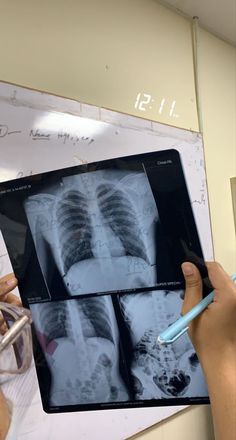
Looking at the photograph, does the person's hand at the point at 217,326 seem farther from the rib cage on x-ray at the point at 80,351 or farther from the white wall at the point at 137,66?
the white wall at the point at 137,66

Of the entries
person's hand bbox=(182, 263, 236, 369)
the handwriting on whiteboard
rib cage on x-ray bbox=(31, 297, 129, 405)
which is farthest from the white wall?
person's hand bbox=(182, 263, 236, 369)

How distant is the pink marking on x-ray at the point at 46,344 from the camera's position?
695 millimetres

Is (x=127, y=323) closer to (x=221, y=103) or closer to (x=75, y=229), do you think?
(x=75, y=229)

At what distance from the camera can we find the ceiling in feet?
5.32

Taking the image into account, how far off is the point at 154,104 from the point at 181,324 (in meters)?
1.14

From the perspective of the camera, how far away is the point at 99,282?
0.68 meters

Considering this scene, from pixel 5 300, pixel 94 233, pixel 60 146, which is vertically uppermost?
pixel 60 146

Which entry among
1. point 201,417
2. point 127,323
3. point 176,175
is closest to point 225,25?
point 176,175

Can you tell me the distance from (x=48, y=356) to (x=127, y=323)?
160 millimetres

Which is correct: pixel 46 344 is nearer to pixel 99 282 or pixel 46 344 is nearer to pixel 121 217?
pixel 99 282

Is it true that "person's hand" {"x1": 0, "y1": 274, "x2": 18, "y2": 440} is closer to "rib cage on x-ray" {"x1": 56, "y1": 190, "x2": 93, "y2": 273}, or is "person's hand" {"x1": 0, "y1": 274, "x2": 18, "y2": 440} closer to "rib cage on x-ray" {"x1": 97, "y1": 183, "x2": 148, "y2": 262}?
"rib cage on x-ray" {"x1": 56, "y1": 190, "x2": 93, "y2": 273}

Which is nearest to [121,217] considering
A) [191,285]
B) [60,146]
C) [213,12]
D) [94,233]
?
[94,233]

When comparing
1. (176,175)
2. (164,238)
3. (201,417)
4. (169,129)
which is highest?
(169,129)

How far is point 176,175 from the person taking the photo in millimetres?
612
